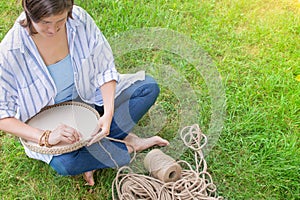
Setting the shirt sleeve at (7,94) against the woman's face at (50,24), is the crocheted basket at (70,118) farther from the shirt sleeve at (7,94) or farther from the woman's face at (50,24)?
the woman's face at (50,24)

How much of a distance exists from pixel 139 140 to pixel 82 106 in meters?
0.31

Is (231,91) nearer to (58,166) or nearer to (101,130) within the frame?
(101,130)

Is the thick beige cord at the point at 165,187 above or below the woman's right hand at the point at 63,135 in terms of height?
below

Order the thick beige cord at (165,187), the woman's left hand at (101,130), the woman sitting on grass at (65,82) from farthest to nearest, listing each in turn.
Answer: the thick beige cord at (165,187)
the woman's left hand at (101,130)
the woman sitting on grass at (65,82)

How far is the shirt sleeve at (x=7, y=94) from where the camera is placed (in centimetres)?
126

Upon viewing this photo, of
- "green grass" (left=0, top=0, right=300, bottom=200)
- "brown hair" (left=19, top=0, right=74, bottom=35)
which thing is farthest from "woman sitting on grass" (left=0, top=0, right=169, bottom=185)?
"green grass" (left=0, top=0, right=300, bottom=200)

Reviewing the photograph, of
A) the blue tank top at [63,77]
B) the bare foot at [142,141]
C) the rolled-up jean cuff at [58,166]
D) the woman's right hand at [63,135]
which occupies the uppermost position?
the blue tank top at [63,77]

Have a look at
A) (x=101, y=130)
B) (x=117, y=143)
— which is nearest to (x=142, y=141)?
(x=117, y=143)

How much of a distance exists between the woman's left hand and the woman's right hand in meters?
0.06

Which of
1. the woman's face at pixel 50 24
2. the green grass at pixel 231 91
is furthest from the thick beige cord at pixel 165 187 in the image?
the woman's face at pixel 50 24

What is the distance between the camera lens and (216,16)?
2.20 m

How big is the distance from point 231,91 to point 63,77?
2.60ft

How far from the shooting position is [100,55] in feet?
4.66

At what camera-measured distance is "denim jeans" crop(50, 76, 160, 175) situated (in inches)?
56.2
